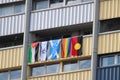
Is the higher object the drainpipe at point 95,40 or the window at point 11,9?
the window at point 11,9

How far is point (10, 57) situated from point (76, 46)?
4.77 meters

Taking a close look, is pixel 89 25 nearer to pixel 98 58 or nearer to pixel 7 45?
pixel 98 58

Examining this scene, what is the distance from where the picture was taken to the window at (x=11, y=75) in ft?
182

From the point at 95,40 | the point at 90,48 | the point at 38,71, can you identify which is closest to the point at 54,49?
the point at 38,71

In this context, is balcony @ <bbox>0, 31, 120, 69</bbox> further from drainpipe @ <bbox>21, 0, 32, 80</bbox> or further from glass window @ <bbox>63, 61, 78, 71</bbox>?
glass window @ <bbox>63, 61, 78, 71</bbox>

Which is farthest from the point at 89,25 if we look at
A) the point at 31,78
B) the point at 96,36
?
the point at 31,78

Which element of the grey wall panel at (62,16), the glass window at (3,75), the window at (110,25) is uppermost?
the grey wall panel at (62,16)

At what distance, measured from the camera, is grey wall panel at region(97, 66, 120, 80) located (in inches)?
2023

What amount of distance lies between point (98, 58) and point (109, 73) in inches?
58.6

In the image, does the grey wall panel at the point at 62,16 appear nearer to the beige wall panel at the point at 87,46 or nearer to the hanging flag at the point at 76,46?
the hanging flag at the point at 76,46

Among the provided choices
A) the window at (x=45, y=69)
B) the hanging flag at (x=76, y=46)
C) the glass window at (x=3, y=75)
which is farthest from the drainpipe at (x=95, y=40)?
the glass window at (x=3, y=75)

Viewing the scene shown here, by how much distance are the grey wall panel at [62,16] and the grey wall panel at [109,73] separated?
3479 millimetres

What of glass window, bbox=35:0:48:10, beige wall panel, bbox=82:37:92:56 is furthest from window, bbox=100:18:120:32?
glass window, bbox=35:0:48:10

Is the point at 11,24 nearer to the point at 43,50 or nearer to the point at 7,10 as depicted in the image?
the point at 7,10
